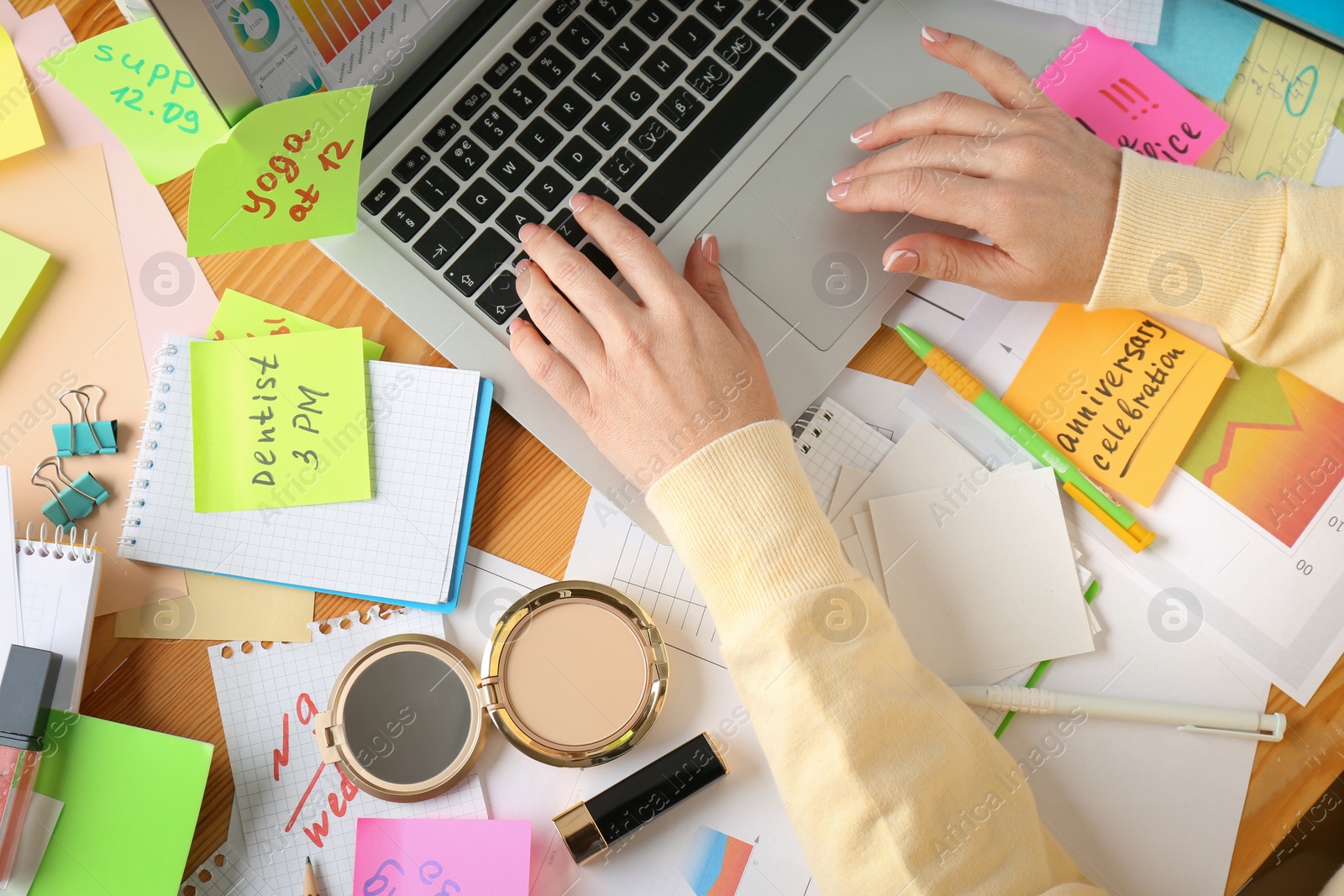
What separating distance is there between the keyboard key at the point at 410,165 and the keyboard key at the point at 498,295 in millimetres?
111

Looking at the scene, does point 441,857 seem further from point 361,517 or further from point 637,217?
point 637,217

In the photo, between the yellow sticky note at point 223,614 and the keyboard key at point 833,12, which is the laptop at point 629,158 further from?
the yellow sticky note at point 223,614

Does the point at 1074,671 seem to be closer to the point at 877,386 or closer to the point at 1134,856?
the point at 1134,856

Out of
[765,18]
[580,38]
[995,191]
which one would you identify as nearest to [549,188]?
[580,38]

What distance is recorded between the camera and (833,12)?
765 millimetres

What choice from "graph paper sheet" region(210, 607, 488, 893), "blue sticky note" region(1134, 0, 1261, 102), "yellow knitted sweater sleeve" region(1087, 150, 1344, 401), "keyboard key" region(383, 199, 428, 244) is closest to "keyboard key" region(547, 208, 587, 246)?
"keyboard key" region(383, 199, 428, 244)

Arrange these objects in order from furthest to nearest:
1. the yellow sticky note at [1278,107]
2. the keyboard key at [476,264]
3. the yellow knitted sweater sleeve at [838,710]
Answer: the yellow sticky note at [1278,107] < the keyboard key at [476,264] < the yellow knitted sweater sleeve at [838,710]

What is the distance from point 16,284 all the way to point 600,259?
52 cm

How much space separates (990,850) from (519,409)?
0.48m

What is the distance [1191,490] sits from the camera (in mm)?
736

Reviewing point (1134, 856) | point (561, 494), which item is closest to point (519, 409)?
point (561, 494)

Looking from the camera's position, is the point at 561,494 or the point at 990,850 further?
the point at 561,494

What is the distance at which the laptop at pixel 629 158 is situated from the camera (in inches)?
27.7

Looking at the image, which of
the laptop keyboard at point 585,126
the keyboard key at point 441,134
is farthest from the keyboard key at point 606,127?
the keyboard key at point 441,134
